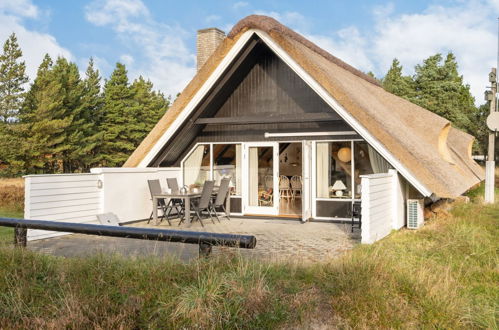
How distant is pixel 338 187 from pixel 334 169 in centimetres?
44

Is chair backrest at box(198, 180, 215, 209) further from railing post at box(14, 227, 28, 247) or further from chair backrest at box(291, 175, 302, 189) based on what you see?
railing post at box(14, 227, 28, 247)

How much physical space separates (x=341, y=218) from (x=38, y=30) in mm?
8035

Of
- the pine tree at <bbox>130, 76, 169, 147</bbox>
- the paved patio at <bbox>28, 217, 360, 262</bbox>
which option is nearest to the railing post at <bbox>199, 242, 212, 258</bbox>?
the paved patio at <bbox>28, 217, 360, 262</bbox>

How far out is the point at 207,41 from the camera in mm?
13781

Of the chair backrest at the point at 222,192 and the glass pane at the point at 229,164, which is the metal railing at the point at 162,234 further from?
the glass pane at the point at 229,164

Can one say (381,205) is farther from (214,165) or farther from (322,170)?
(214,165)

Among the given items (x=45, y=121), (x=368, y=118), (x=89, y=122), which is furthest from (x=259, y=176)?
(x=89, y=122)

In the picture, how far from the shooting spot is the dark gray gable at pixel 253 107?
37.0 feet

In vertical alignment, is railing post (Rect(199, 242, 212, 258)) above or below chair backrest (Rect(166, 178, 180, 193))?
below

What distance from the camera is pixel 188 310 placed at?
3.87 m

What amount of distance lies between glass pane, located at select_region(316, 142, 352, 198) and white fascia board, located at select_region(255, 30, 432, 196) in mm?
1898

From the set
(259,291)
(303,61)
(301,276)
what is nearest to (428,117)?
(303,61)

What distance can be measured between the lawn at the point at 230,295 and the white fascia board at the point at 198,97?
6.44m

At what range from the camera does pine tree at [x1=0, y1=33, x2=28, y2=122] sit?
33.1 metres
